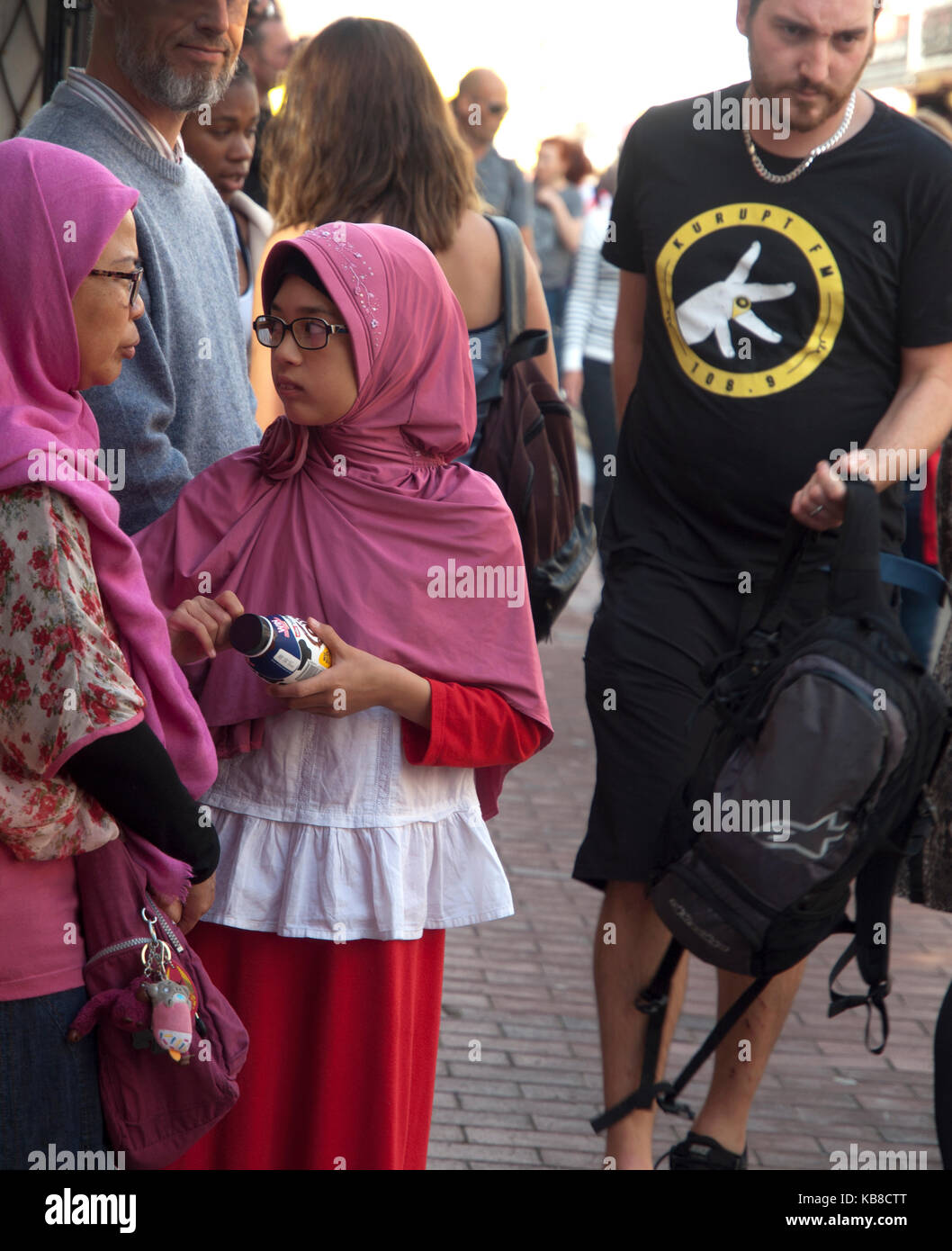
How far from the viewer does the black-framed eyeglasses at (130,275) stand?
7.36 ft

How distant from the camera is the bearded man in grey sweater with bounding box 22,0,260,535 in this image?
108 inches

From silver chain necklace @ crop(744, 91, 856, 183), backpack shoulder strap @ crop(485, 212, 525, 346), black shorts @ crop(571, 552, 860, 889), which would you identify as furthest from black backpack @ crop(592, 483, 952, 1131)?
backpack shoulder strap @ crop(485, 212, 525, 346)

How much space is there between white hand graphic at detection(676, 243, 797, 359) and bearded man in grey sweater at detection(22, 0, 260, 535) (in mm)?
1042

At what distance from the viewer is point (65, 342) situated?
2.18m

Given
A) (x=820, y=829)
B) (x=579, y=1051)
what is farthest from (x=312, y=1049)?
→ (x=579, y=1051)

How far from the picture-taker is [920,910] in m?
6.00

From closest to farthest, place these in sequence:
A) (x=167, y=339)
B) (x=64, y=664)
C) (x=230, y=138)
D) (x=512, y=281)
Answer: (x=64, y=664) < (x=167, y=339) < (x=512, y=281) < (x=230, y=138)

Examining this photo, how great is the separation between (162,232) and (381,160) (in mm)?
1044

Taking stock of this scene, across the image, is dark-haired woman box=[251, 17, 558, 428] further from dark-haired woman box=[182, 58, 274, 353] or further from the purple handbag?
the purple handbag

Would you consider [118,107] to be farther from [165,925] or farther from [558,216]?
[558,216]

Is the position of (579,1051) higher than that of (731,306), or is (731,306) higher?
(731,306)

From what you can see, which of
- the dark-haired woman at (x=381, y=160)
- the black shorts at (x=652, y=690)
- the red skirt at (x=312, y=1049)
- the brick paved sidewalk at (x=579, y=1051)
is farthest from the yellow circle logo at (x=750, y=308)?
the brick paved sidewalk at (x=579, y=1051)

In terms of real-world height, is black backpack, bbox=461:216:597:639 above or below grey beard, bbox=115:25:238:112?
below
